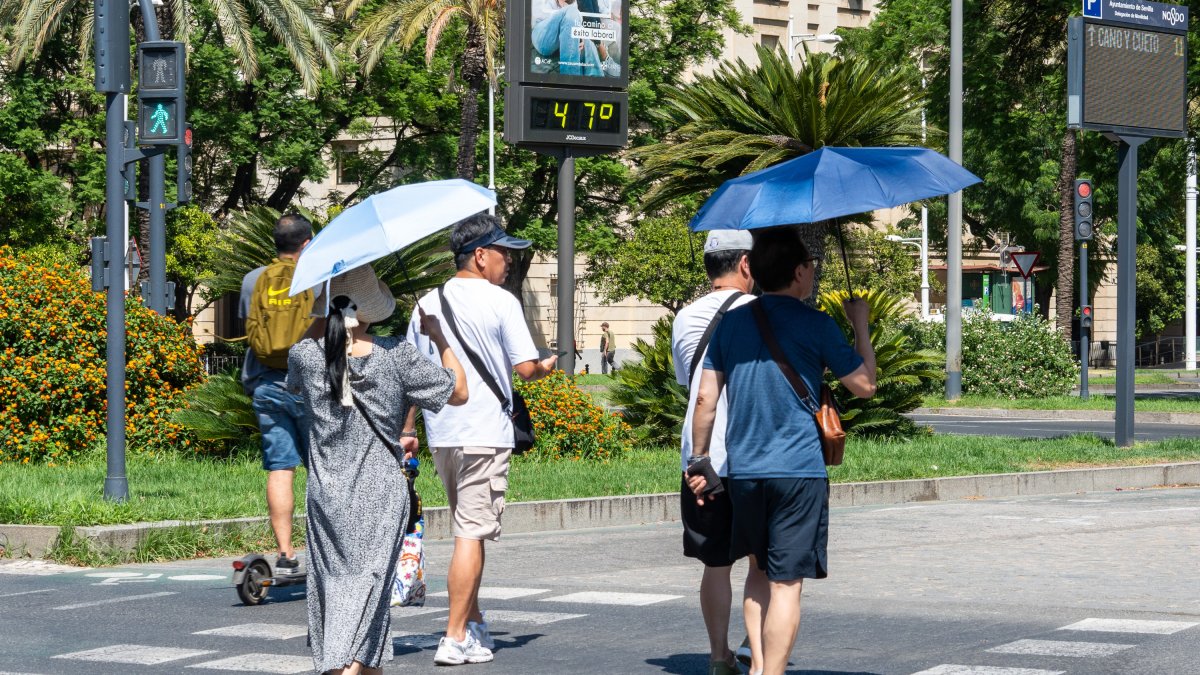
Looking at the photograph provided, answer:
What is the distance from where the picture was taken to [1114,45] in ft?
59.7

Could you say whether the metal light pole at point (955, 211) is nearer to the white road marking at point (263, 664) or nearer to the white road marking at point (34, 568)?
the white road marking at point (34, 568)

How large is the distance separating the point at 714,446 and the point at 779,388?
18.0 inches

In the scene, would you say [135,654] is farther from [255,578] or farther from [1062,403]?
[1062,403]

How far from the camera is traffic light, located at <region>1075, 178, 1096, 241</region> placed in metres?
26.6

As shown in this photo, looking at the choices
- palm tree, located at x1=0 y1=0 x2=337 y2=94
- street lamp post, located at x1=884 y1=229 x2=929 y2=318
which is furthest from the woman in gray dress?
street lamp post, located at x1=884 y1=229 x2=929 y2=318

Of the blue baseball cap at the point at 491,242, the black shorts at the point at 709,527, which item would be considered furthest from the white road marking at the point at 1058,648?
the blue baseball cap at the point at 491,242

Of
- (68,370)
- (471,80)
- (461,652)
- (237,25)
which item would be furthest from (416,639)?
(471,80)

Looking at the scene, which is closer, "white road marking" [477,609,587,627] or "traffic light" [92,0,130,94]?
"white road marking" [477,609,587,627]

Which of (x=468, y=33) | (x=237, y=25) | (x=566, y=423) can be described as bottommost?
(x=566, y=423)

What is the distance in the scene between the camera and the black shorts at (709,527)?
245 inches

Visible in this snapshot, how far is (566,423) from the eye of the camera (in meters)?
16.5

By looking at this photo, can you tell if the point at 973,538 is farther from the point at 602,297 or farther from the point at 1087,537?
the point at 602,297

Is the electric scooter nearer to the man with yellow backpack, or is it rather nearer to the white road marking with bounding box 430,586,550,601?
the man with yellow backpack

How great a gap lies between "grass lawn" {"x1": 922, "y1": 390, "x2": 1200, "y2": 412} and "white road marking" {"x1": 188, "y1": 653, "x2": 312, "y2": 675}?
22215 mm
